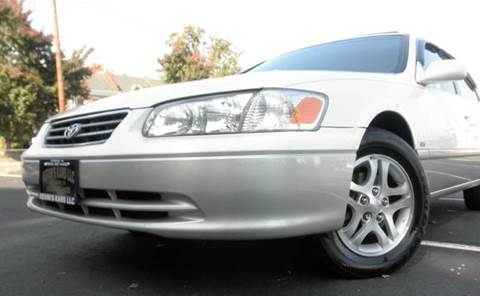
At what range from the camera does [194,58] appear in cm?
2686

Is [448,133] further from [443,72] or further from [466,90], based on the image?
[466,90]

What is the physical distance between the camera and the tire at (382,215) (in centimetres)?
236

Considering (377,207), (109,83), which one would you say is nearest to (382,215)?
(377,207)

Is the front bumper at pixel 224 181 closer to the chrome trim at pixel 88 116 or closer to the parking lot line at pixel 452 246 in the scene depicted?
the chrome trim at pixel 88 116

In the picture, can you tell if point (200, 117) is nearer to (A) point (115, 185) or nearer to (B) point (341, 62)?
(A) point (115, 185)

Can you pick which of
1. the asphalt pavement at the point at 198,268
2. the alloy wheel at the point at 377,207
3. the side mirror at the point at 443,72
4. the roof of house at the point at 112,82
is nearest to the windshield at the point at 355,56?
the side mirror at the point at 443,72

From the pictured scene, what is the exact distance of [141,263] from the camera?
2803 millimetres

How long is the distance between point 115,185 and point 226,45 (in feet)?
88.7

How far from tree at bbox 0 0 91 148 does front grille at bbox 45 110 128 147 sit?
46.8ft

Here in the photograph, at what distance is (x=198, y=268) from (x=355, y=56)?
1904 mm

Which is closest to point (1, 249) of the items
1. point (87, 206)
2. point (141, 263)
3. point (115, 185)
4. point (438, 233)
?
point (141, 263)

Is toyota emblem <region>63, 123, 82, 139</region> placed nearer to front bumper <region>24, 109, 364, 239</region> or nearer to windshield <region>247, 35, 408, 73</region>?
front bumper <region>24, 109, 364, 239</region>

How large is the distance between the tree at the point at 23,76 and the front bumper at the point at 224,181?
14.9 meters

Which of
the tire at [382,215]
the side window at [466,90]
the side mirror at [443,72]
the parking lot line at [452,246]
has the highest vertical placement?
the side mirror at [443,72]
